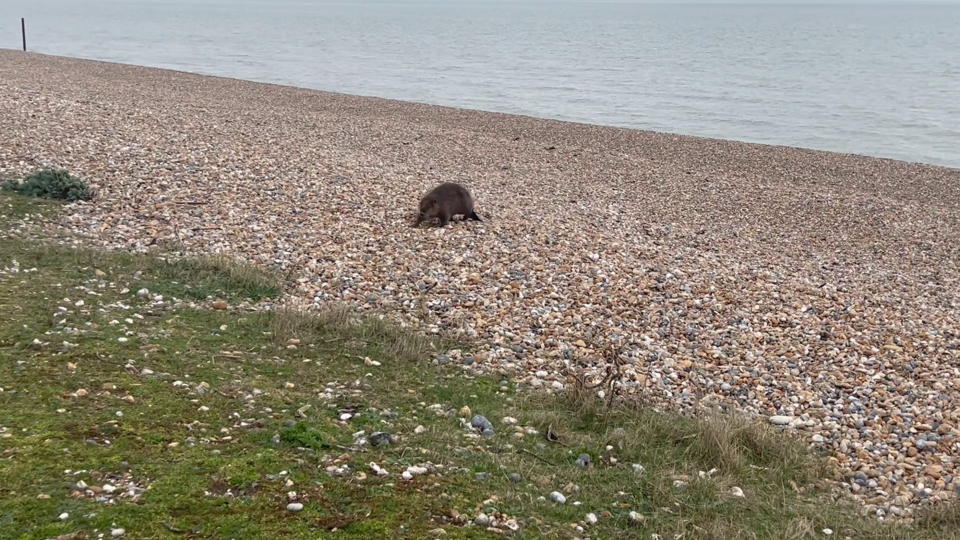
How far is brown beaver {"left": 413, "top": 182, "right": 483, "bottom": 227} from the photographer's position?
11.4 metres

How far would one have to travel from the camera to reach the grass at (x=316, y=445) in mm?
4488

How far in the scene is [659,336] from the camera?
8.49 metres

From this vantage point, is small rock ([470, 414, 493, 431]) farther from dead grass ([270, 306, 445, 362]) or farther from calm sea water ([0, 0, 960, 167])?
calm sea water ([0, 0, 960, 167])

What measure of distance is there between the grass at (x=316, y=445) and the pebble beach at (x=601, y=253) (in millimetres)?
666

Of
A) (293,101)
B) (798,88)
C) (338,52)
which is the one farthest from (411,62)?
(293,101)

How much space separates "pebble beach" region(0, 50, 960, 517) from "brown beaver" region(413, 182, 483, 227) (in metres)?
Result: 0.24

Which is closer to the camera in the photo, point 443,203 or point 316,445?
point 316,445

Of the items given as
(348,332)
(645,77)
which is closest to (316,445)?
(348,332)

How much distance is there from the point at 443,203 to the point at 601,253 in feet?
7.03

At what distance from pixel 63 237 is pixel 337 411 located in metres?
5.26

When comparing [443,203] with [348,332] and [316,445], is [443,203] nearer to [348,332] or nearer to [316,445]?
[348,332]

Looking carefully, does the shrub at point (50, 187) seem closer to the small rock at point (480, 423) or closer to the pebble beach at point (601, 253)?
the pebble beach at point (601, 253)

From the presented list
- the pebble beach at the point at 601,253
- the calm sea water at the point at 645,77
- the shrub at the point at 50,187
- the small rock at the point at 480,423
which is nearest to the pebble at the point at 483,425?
the small rock at the point at 480,423

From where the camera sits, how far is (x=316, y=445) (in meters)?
5.30
